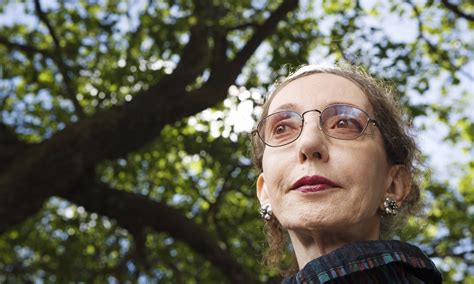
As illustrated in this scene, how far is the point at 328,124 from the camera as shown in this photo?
2264 mm

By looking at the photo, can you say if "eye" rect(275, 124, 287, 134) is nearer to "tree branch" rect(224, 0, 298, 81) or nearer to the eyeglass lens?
the eyeglass lens

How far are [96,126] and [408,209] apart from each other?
5.12 metres

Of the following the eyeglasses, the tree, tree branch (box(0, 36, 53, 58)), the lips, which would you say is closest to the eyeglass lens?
the eyeglasses

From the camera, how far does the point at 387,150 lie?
2373 mm

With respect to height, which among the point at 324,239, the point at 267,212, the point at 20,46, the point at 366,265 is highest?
the point at 366,265

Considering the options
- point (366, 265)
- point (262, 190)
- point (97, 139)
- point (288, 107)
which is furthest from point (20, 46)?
point (366, 265)

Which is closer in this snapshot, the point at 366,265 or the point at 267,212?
the point at 366,265

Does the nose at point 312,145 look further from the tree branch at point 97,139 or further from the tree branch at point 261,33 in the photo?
the tree branch at point 261,33

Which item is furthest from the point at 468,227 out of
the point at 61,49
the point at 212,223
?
the point at 61,49

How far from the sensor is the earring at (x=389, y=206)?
2301mm

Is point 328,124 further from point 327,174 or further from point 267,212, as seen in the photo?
point 267,212

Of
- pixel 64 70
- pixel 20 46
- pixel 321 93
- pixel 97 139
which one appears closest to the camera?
pixel 321 93

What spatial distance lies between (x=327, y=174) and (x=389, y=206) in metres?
0.29

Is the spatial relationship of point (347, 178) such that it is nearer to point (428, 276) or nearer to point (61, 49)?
point (428, 276)
